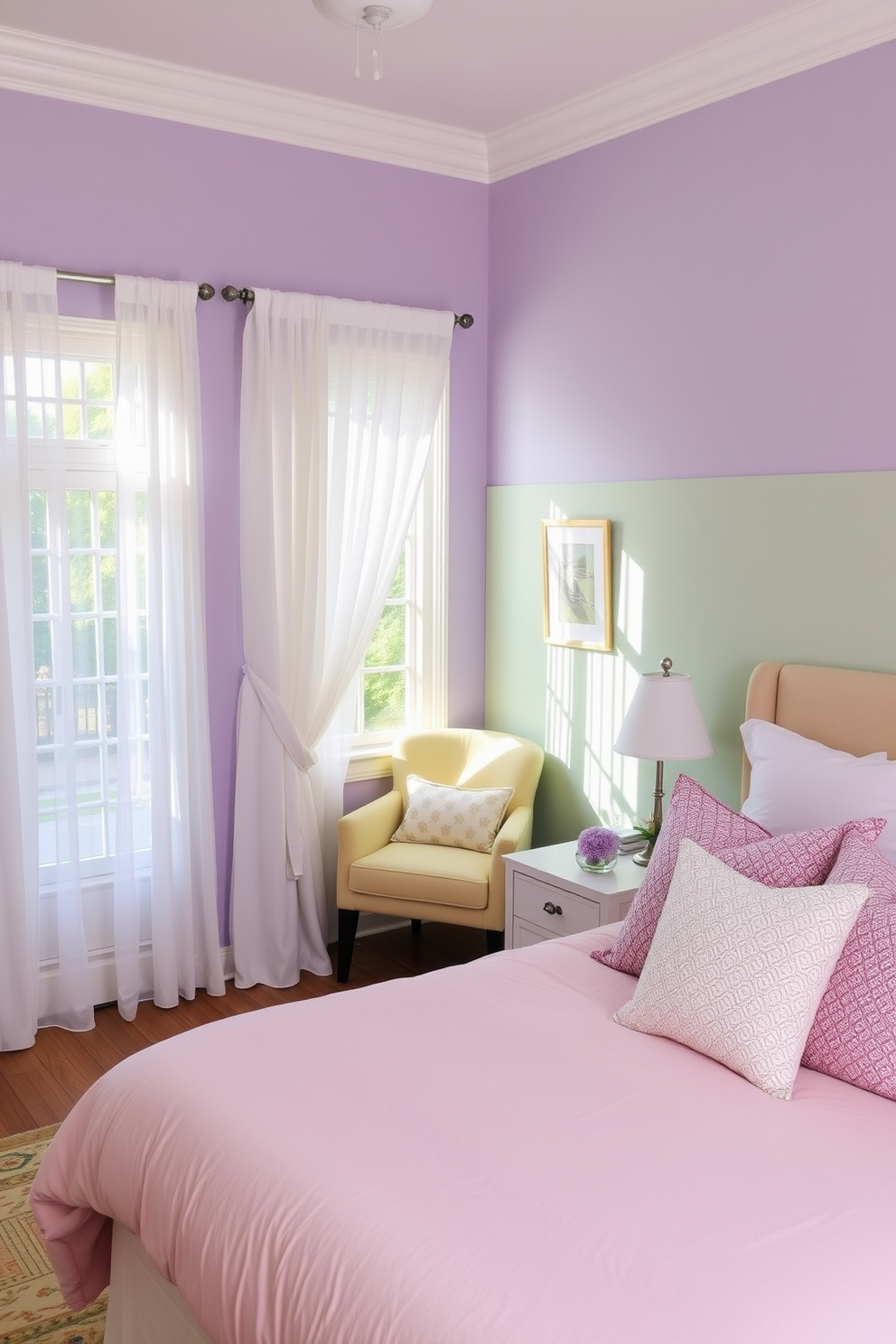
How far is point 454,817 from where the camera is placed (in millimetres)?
4410

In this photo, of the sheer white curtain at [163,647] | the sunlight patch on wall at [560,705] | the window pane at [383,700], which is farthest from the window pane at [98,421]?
the sunlight patch on wall at [560,705]

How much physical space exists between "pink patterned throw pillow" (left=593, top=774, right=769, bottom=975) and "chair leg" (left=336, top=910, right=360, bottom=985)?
63.6 inches

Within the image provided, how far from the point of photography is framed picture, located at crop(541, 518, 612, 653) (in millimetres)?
4277

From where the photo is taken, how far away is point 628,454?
4188mm

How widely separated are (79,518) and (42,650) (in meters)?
0.45

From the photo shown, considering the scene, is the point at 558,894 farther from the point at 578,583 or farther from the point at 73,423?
the point at 73,423

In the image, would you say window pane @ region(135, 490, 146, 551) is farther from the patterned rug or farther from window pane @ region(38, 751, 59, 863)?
the patterned rug

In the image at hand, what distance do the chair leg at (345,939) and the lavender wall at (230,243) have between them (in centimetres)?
44

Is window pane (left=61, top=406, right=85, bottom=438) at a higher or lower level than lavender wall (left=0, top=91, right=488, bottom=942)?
lower

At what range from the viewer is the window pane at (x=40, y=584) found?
3914 millimetres

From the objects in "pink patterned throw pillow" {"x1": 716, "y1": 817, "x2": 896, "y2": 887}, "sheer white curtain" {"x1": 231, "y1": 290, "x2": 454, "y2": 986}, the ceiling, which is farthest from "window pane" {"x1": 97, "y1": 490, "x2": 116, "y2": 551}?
"pink patterned throw pillow" {"x1": 716, "y1": 817, "x2": 896, "y2": 887}

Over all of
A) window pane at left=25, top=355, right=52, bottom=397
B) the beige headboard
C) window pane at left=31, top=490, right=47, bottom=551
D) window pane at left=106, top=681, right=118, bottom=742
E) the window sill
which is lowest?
the window sill

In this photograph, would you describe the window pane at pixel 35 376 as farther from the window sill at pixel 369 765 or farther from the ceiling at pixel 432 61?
the window sill at pixel 369 765

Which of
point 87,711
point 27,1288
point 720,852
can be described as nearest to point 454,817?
point 87,711
